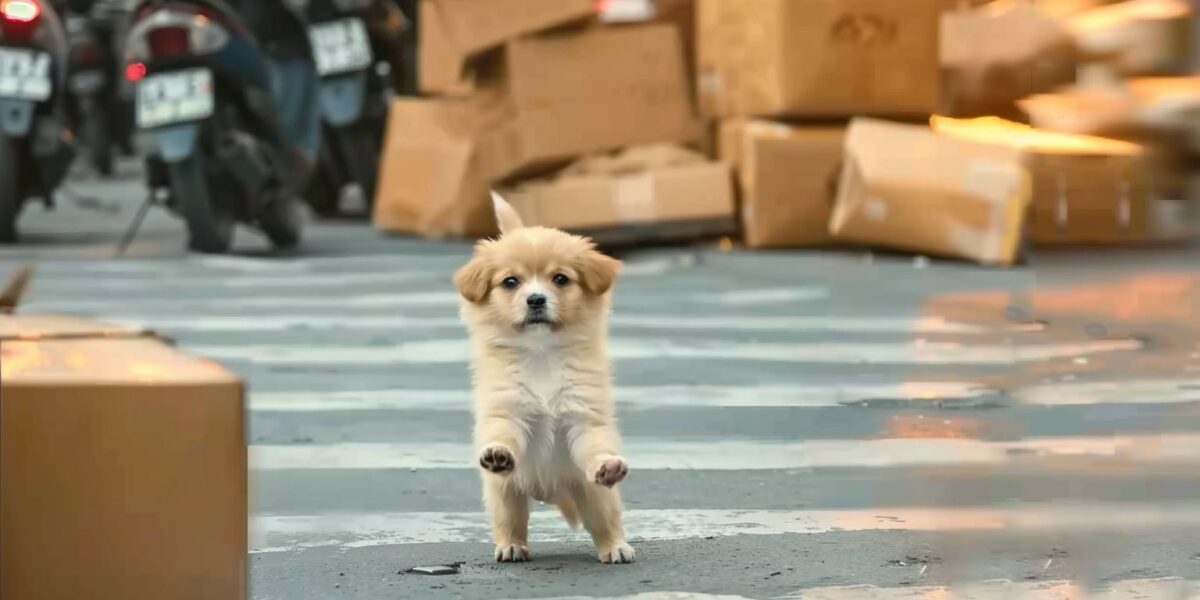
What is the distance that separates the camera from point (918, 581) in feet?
12.0

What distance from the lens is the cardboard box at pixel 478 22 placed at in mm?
10922

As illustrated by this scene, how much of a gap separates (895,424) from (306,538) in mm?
1991

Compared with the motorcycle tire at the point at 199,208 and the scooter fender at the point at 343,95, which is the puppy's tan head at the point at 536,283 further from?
the scooter fender at the point at 343,95

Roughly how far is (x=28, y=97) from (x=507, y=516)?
8.26 m

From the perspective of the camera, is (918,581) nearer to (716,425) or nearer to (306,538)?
(306,538)

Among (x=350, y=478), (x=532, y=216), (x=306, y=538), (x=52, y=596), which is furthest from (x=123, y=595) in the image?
(x=532, y=216)

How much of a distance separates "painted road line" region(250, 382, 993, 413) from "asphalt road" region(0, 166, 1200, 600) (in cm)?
2

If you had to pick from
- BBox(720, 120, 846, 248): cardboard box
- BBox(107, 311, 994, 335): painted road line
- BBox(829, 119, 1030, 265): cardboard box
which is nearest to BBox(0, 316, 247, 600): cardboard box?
BBox(107, 311, 994, 335): painted road line

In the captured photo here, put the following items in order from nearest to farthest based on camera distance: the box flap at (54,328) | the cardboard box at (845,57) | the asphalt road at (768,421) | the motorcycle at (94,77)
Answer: the asphalt road at (768,421) < the box flap at (54,328) < the cardboard box at (845,57) < the motorcycle at (94,77)

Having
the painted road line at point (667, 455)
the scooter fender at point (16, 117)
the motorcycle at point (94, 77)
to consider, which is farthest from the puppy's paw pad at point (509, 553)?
the motorcycle at point (94, 77)

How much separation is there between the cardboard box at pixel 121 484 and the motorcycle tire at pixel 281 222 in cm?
861

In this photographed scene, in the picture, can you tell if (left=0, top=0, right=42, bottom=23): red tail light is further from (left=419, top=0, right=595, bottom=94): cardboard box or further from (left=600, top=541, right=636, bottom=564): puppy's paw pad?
(left=600, top=541, right=636, bottom=564): puppy's paw pad

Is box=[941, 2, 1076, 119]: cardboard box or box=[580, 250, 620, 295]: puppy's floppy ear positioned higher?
box=[941, 2, 1076, 119]: cardboard box

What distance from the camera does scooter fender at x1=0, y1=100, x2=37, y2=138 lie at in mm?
11289
